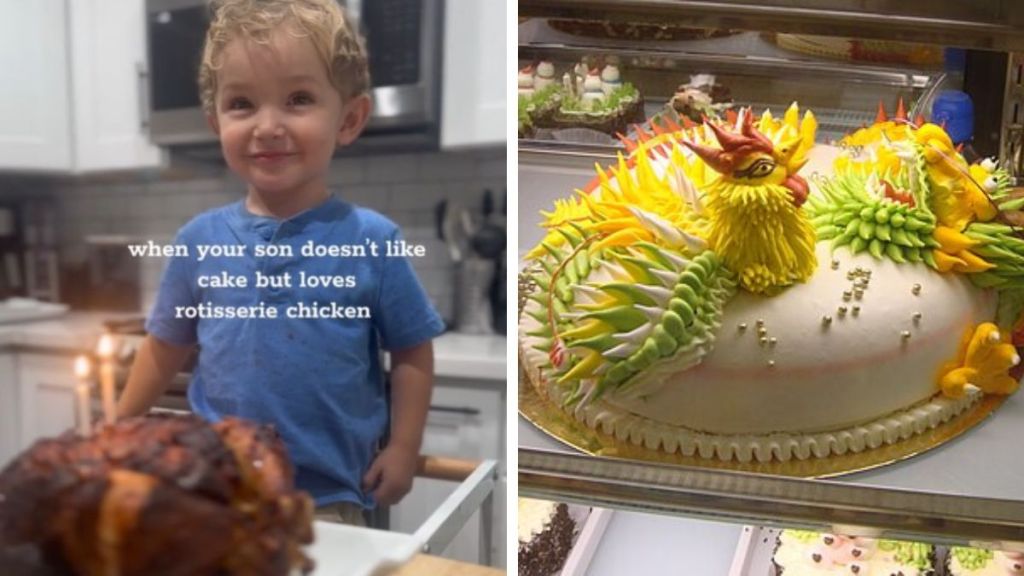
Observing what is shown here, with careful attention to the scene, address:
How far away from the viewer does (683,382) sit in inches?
31.8

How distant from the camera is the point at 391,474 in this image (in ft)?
2.68

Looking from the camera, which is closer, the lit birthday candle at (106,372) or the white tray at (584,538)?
the lit birthday candle at (106,372)

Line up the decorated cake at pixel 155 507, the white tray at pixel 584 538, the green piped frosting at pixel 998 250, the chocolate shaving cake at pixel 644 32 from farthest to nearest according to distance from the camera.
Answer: the white tray at pixel 584 538 < the chocolate shaving cake at pixel 644 32 < the green piped frosting at pixel 998 250 < the decorated cake at pixel 155 507

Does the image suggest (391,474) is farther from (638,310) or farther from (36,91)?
(36,91)

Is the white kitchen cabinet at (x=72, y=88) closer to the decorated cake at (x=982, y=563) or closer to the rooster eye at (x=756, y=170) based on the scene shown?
the rooster eye at (x=756, y=170)

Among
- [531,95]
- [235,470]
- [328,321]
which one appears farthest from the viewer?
[531,95]

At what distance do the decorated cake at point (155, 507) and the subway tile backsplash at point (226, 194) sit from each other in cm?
17

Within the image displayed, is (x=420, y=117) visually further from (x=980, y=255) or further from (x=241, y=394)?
(x=980, y=255)

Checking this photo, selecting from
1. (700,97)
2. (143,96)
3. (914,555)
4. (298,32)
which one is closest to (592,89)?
(700,97)

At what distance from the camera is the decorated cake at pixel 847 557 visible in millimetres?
1334

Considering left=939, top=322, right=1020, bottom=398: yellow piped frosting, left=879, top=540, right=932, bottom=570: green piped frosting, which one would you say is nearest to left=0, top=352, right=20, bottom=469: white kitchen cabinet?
left=939, top=322, right=1020, bottom=398: yellow piped frosting

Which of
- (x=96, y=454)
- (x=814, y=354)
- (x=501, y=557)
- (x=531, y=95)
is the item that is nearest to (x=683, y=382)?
(x=814, y=354)

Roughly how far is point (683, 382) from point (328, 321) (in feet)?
1.06

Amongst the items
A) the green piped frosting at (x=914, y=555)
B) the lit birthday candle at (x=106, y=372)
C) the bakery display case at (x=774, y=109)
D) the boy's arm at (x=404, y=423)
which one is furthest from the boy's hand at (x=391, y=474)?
the green piped frosting at (x=914, y=555)
